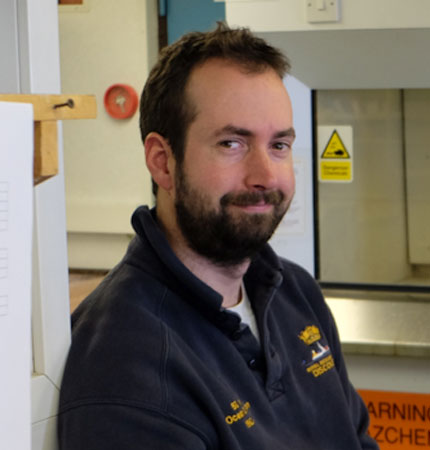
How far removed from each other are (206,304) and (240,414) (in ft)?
0.49

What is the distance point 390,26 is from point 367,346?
748 mm

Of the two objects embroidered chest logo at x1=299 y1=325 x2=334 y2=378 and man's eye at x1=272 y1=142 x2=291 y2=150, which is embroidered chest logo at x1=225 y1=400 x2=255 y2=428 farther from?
man's eye at x1=272 y1=142 x2=291 y2=150

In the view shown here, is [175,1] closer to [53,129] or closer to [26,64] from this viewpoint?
[26,64]

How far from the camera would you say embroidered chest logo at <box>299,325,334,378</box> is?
126 centimetres

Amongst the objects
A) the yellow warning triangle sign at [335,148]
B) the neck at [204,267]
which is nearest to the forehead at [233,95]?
the neck at [204,267]

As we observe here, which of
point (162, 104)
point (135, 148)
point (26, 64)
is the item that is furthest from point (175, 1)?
point (26, 64)

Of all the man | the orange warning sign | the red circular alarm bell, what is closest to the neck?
the man

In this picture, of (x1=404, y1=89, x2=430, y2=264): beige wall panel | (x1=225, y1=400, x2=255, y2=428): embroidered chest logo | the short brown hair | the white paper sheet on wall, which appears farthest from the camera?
(x1=404, y1=89, x2=430, y2=264): beige wall panel

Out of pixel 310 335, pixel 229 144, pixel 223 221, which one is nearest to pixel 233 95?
pixel 229 144

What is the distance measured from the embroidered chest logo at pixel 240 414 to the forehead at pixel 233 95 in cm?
37

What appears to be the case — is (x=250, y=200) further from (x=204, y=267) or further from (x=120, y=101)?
(x=120, y=101)

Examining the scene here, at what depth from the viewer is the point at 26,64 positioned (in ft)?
3.01

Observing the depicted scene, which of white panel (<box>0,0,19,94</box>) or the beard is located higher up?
white panel (<box>0,0,19,94</box>)

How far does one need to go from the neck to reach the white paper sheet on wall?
1.58 feet
